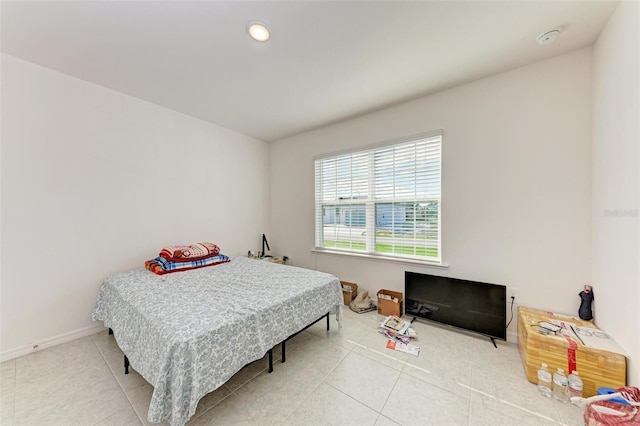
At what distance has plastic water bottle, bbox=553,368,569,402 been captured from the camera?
1.52m

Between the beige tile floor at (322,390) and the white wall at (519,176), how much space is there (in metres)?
0.78

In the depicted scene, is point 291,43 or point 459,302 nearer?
point 291,43

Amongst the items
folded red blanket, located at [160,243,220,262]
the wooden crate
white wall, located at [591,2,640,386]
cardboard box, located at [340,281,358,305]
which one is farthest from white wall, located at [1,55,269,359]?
white wall, located at [591,2,640,386]

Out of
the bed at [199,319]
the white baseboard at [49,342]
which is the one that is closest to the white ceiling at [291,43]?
A: the bed at [199,319]

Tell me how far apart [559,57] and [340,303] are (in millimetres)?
3027

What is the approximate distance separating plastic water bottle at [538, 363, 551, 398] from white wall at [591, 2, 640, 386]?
1.28 feet

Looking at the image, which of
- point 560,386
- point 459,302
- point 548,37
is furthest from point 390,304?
point 548,37

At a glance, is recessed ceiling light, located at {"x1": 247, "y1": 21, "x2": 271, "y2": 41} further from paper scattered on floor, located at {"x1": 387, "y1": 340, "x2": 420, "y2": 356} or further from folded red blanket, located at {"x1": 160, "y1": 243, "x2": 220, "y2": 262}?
paper scattered on floor, located at {"x1": 387, "y1": 340, "x2": 420, "y2": 356}

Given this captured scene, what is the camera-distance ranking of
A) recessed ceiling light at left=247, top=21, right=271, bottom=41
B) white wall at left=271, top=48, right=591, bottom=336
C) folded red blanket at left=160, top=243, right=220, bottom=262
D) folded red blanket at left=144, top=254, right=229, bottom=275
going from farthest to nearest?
1. folded red blanket at left=160, top=243, right=220, bottom=262
2. folded red blanket at left=144, top=254, right=229, bottom=275
3. white wall at left=271, top=48, right=591, bottom=336
4. recessed ceiling light at left=247, top=21, right=271, bottom=41

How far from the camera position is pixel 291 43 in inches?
71.8

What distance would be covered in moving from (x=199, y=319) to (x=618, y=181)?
2.93 meters

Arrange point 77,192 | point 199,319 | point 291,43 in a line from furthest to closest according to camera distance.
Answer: point 77,192, point 291,43, point 199,319

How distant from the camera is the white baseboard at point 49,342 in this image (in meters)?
1.96

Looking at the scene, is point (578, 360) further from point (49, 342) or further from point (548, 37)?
point (49, 342)
